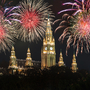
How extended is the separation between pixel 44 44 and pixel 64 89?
70832mm

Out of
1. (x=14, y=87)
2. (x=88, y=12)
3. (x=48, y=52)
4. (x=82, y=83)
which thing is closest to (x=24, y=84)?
(x=14, y=87)

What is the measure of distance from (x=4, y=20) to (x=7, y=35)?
763cm

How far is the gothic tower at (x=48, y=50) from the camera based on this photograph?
124706mm

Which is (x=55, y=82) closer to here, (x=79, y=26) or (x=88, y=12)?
(x=79, y=26)

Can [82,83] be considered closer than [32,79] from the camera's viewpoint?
Yes

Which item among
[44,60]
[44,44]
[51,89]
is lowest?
[51,89]

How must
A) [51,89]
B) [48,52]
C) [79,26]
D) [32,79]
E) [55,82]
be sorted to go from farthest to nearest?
[48,52] → [32,79] → [55,82] → [51,89] → [79,26]

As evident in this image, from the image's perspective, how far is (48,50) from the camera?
→ 126 metres

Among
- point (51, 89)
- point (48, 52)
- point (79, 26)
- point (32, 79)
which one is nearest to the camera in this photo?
point (79, 26)

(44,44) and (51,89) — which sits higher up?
(44,44)

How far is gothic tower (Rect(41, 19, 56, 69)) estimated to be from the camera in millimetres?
124706

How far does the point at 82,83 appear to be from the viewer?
5425 centimetres

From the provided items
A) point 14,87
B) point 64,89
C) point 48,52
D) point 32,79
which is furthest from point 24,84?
point 48,52

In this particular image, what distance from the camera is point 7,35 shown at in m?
69.1
